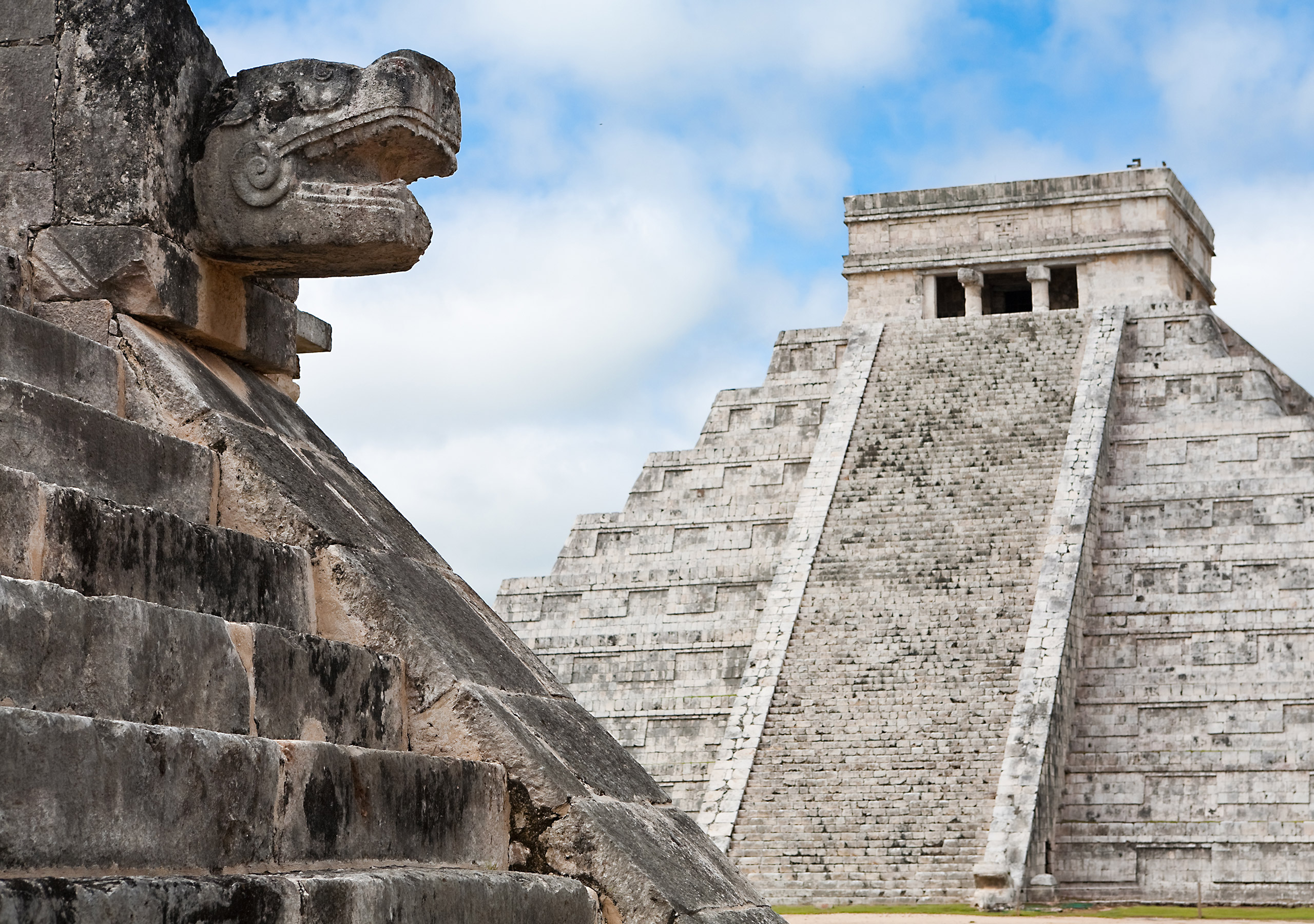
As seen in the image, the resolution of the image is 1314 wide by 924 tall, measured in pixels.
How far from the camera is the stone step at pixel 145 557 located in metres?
3.65

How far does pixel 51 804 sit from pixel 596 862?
5.31 feet

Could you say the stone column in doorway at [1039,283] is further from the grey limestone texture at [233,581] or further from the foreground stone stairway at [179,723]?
the foreground stone stairway at [179,723]

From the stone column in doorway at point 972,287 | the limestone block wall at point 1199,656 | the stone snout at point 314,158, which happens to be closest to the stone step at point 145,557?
the stone snout at point 314,158

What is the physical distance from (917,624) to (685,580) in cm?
340

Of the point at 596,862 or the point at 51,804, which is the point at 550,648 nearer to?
the point at 596,862

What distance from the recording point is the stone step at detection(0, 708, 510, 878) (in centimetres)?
305

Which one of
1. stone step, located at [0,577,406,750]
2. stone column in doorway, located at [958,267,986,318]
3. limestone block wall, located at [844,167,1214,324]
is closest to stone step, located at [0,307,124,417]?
stone step, located at [0,577,406,750]

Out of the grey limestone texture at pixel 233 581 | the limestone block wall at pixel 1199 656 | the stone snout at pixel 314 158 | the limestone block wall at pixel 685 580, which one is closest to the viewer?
the grey limestone texture at pixel 233 581

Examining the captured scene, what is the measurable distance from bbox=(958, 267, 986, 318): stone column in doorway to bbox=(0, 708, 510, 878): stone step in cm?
2164

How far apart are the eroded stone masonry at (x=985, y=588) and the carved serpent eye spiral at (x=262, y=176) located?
11.8 m

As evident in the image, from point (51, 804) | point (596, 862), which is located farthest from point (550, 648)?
point (51, 804)

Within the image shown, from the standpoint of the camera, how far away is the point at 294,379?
233 inches

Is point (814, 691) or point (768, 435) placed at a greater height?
point (768, 435)

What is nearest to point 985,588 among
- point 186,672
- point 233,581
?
point 233,581
